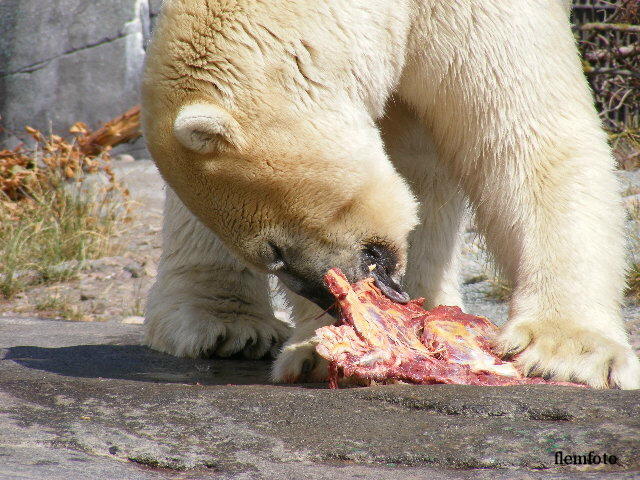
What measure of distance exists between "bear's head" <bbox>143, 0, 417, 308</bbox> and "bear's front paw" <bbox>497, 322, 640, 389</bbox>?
395 mm

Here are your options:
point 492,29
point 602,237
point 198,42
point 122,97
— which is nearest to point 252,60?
point 198,42

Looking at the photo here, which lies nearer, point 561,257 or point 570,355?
point 570,355

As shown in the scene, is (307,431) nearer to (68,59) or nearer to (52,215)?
(52,215)

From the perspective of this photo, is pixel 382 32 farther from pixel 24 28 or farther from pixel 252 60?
pixel 24 28

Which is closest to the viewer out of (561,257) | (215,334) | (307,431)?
(307,431)

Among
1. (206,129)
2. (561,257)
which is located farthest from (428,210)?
(206,129)

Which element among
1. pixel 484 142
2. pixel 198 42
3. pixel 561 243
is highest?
pixel 198 42

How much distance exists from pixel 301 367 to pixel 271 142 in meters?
0.67

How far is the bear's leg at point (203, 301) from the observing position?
3012 millimetres

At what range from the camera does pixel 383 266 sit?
2.35m

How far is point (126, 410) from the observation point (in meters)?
1.73

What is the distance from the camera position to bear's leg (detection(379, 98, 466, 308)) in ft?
9.49

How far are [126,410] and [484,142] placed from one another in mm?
1225

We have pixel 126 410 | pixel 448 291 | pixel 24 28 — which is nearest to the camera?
pixel 126 410
